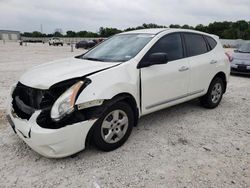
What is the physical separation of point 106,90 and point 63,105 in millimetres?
580

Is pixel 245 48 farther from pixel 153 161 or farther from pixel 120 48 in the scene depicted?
pixel 153 161

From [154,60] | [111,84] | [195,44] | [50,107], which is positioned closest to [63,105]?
[50,107]

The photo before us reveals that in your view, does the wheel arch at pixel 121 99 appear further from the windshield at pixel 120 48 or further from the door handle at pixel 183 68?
the door handle at pixel 183 68

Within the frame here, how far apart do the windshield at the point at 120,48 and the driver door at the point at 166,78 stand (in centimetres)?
22

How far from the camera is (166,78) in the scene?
13.1ft

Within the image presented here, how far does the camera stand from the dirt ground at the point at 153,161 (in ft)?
9.12

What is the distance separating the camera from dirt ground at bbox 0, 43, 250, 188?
9.12 ft

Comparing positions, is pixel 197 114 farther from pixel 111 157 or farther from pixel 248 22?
pixel 248 22

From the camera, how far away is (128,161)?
3.18 metres

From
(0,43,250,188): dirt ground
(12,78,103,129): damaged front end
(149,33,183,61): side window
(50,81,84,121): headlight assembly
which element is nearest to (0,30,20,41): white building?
(149,33,183,61): side window

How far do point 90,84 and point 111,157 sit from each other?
1015 mm

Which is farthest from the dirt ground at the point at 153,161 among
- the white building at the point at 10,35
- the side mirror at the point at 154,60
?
the white building at the point at 10,35

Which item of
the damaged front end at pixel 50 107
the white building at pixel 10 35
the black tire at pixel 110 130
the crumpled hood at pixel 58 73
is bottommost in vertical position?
the black tire at pixel 110 130

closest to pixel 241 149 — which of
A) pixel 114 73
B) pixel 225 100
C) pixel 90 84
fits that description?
pixel 114 73
